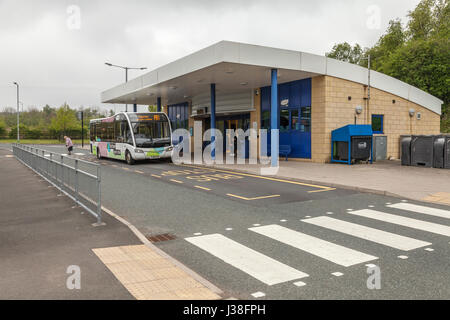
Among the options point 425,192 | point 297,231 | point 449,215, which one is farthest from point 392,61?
point 297,231

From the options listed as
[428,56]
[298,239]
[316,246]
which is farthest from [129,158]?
[428,56]

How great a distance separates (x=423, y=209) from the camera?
25.5 ft

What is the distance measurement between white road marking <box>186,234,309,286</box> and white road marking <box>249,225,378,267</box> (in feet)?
2.21

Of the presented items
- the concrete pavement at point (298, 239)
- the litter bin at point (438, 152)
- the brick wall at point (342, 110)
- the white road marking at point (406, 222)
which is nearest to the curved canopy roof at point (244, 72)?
the brick wall at point (342, 110)

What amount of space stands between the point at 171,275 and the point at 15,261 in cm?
213

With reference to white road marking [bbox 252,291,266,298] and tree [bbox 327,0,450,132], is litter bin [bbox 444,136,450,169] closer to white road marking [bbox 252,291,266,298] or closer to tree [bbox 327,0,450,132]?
white road marking [bbox 252,291,266,298]

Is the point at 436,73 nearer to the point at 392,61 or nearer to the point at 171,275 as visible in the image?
the point at 392,61

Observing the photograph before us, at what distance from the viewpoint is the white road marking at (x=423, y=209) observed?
7.30 meters

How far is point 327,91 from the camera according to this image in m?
18.7

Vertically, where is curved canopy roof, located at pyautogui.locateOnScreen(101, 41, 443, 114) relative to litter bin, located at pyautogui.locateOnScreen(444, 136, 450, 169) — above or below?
above

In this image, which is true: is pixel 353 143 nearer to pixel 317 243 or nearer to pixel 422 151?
pixel 422 151

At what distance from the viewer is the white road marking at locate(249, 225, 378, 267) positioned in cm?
473

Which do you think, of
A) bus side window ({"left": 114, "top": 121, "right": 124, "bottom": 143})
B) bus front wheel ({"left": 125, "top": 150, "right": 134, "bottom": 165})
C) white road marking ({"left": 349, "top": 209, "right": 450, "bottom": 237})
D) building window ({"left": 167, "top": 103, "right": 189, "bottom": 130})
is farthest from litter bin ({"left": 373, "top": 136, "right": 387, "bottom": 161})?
building window ({"left": 167, "top": 103, "right": 189, "bottom": 130})

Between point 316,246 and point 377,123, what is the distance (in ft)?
58.5
